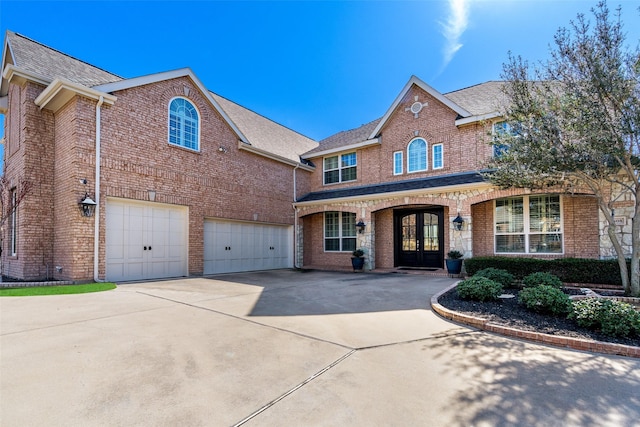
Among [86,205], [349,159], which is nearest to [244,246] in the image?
[86,205]

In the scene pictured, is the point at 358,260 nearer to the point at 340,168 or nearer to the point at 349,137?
the point at 340,168

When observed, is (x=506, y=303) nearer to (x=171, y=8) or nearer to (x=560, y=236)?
(x=560, y=236)

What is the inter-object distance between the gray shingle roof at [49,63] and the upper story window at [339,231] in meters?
11.0

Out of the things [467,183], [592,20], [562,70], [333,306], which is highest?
[592,20]

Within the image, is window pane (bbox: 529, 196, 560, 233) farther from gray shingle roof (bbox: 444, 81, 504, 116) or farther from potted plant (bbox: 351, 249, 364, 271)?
potted plant (bbox: 351, 249, 364, 271)

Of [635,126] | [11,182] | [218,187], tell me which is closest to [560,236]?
[635,126]

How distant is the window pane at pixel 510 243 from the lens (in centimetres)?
1159

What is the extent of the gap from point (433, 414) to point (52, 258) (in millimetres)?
11702

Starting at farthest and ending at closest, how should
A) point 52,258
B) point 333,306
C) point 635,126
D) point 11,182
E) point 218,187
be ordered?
point 218,187, point 11,182, point 52,258, point 333,306, point 635,126

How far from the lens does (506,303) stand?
620cm

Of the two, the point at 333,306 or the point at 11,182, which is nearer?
the point at 333,306

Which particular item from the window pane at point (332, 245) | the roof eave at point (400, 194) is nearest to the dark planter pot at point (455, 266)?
the roof eave at point (400, 194)

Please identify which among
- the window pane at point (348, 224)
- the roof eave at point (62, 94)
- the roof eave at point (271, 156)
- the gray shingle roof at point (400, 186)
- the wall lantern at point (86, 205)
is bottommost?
the window pane at point (348, 224)

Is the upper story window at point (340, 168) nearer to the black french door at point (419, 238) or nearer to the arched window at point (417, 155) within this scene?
the arched window at point (417, 155)
